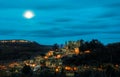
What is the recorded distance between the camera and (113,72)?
71312mm

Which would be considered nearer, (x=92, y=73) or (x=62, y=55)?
(x=92, y=73)

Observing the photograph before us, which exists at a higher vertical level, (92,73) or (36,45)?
(36,45)

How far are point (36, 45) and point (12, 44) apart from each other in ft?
33.6

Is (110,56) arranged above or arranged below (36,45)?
below

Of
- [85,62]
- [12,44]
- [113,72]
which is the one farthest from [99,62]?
[12,44]

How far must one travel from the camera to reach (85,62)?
84812 mm

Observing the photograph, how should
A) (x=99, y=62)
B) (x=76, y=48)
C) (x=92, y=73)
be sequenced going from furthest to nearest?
(x=76, y=48), (x=99, y=62), (x=92, y=73)

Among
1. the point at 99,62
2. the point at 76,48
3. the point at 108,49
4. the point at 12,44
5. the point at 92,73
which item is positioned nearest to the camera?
the point at 92,73

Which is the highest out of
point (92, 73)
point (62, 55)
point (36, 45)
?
point (36, 45)

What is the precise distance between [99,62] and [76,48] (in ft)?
63.4

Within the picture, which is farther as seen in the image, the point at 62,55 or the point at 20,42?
the point at 20,42

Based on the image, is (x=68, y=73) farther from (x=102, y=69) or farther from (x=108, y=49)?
(x=108, y=49)

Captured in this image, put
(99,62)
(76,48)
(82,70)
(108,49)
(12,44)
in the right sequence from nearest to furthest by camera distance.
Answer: (82,70), (99,62), (108,49), (76,48), (12,44)

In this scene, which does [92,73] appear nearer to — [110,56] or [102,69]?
[102,69]
